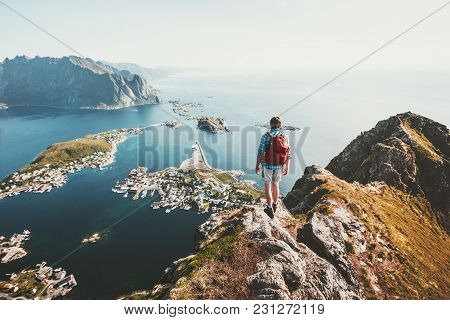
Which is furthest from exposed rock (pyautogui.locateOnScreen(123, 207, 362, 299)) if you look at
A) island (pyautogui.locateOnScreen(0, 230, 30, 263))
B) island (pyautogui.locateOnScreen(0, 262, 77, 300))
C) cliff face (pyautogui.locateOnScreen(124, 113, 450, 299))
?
island (pyautogui.locateOnScreen(0, 230, 30, 263))

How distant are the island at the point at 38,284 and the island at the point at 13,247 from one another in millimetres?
14286

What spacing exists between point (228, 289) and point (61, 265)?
109m

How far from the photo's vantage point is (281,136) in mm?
21547

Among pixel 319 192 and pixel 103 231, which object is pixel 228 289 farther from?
pixel 103 231

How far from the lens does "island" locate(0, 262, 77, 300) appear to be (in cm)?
9538

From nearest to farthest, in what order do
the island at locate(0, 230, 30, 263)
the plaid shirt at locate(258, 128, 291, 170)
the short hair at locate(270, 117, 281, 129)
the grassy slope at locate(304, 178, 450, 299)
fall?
the short hair at locate(270, 117, 281, 129)
the plaid shirt at locate(258, 128, 291, 170)
the grassy slope at locate(304, 178, 450, 299)
the island at locate(0, 230, 30, 263)

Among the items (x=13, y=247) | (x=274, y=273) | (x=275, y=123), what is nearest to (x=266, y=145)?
(x=275, y=123)

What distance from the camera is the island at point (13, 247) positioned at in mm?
119625

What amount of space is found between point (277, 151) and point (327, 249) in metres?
21.0

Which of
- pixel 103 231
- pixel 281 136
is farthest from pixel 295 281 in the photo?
pixel 103 231

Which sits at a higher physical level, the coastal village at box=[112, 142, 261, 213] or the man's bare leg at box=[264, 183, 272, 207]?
the man's bare leg at box=[264, 183, 272, 207]

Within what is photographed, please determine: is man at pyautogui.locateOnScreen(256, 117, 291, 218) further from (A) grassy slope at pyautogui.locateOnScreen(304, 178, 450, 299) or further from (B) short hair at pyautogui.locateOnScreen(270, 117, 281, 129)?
(A) grassy slope at pyautogui.locateOnScreen(304, 178, 450, 299)

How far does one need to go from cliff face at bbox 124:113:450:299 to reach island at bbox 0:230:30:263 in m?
98.1

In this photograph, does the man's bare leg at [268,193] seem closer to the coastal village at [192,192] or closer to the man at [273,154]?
the man at [273,154]
